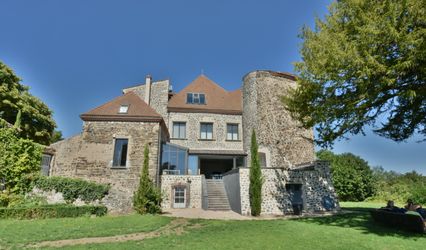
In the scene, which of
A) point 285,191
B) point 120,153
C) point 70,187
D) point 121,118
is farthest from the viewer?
point 121,118

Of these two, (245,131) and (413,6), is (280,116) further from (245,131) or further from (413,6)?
(413,6)

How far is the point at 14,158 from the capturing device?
1491 centimetres

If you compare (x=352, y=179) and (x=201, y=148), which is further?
(x=352, y=179)

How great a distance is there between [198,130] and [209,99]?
3.73 meters

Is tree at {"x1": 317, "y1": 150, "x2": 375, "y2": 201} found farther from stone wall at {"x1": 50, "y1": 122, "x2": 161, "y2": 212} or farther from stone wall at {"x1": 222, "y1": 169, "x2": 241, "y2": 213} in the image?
stone wall at {"x1": 50, "y1": 122, "x2": 161, "y2": 212}

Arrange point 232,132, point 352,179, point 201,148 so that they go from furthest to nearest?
1. point 352,179
2. point 232,132
3. point 201,148

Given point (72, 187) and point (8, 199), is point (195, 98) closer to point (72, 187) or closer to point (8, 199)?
point (72, 187)

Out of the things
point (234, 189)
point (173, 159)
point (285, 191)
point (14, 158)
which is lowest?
point (285, 191)

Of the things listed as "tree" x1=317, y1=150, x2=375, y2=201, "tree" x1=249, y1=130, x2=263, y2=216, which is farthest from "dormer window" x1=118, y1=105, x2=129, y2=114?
"tree" x1=317, y1=150, x2=375, y2=201

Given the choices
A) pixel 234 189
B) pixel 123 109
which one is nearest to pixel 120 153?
pixel 123 109

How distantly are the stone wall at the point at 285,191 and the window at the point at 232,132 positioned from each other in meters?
8.80

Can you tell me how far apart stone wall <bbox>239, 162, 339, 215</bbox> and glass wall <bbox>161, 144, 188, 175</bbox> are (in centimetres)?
611

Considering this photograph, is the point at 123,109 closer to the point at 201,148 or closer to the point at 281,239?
the point at 201,148

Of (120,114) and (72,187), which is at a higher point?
(120,114)
